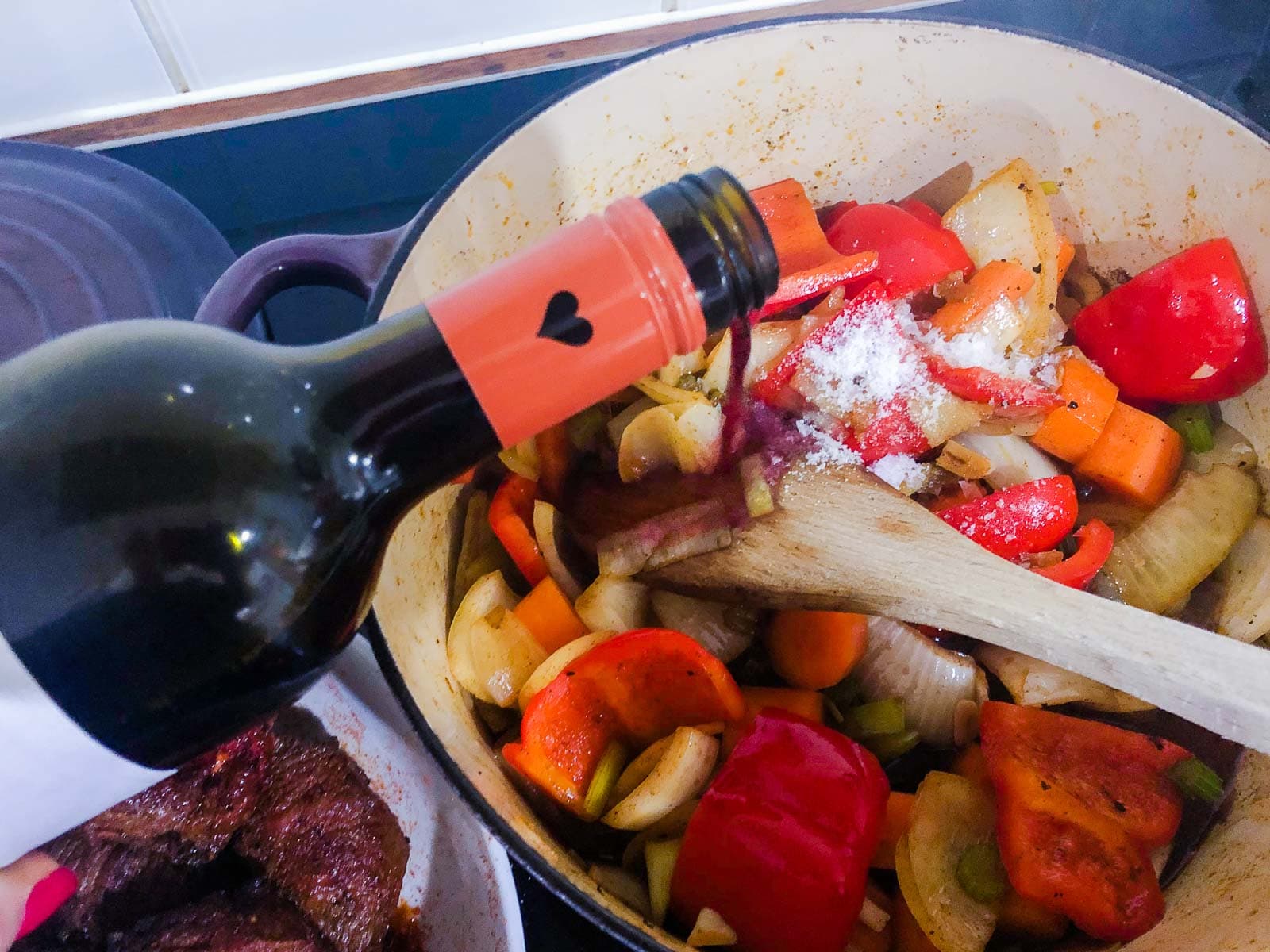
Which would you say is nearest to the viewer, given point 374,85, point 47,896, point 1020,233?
point 47,896

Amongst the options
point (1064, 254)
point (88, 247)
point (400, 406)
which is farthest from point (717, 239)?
point (88, 247)

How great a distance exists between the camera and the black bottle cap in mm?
552

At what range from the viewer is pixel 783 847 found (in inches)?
33.0

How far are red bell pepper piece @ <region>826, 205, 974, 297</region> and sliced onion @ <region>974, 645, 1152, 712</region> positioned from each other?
1.58ft

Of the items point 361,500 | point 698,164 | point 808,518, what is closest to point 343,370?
point 361,500

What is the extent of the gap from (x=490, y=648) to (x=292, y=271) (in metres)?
0.45

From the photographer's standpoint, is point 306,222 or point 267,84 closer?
point 267,84

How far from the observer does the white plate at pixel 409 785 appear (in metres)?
0.93

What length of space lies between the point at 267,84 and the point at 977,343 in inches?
43.4

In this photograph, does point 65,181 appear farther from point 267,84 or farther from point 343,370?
point 343,370

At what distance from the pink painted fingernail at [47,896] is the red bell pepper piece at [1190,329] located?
1.34 metres

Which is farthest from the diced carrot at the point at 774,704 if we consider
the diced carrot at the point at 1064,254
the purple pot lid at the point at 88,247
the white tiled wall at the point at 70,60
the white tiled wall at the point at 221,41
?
the white tiled wall at the point at 70,60

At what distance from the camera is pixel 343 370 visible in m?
0.60

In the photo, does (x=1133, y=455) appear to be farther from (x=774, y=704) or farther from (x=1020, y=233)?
(x=774, y=704)
